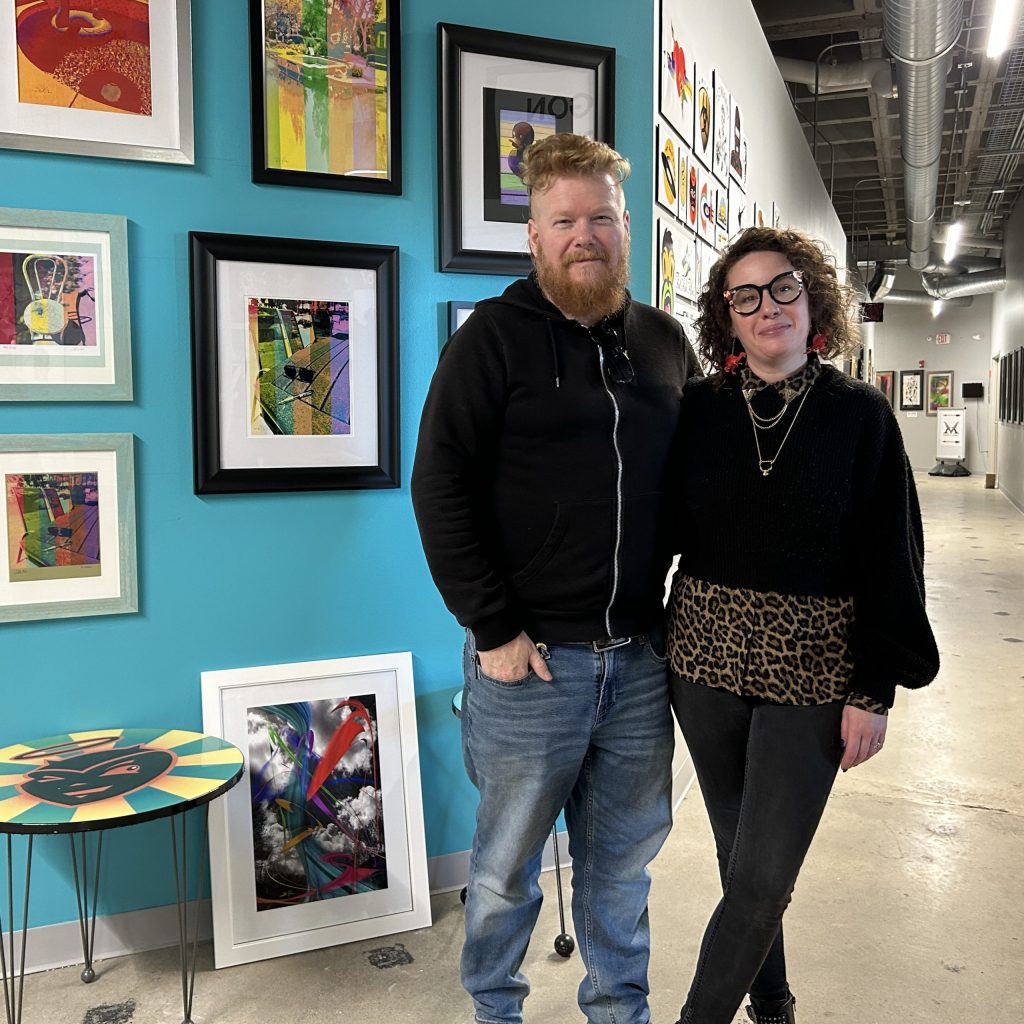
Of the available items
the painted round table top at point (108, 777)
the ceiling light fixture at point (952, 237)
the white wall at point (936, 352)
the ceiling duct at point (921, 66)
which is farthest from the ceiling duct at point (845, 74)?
the white wall at point (936, 352)

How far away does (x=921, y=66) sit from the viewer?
5645 millimetres

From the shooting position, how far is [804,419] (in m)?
1.61

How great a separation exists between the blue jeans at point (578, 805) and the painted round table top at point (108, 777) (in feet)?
1.85

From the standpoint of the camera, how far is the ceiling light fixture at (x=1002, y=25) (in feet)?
16.8

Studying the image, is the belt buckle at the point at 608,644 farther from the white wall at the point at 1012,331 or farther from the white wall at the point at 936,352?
the white wall at the point at 936,352

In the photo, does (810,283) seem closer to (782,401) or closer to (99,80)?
(782,401)

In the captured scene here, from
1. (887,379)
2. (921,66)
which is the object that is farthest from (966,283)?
(921,66)

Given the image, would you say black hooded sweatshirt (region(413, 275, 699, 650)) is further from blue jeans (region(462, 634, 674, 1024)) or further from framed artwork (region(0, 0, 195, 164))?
framed artwork (region(0, 0, 195, 164))

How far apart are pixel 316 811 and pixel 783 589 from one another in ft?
4.47

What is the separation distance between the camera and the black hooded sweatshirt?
1.61m

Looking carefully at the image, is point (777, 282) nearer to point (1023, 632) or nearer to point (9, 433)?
point (9, 433)

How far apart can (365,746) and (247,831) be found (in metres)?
0.35

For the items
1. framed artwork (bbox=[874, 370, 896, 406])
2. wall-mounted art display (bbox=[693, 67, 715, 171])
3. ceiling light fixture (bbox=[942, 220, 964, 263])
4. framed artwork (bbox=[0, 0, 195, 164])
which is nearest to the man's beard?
framed artwork (bbox=[0, 0, 195, 164])

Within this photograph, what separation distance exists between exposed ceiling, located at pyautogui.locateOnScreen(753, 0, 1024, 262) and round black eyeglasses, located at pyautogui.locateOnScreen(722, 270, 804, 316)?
5234 mm
